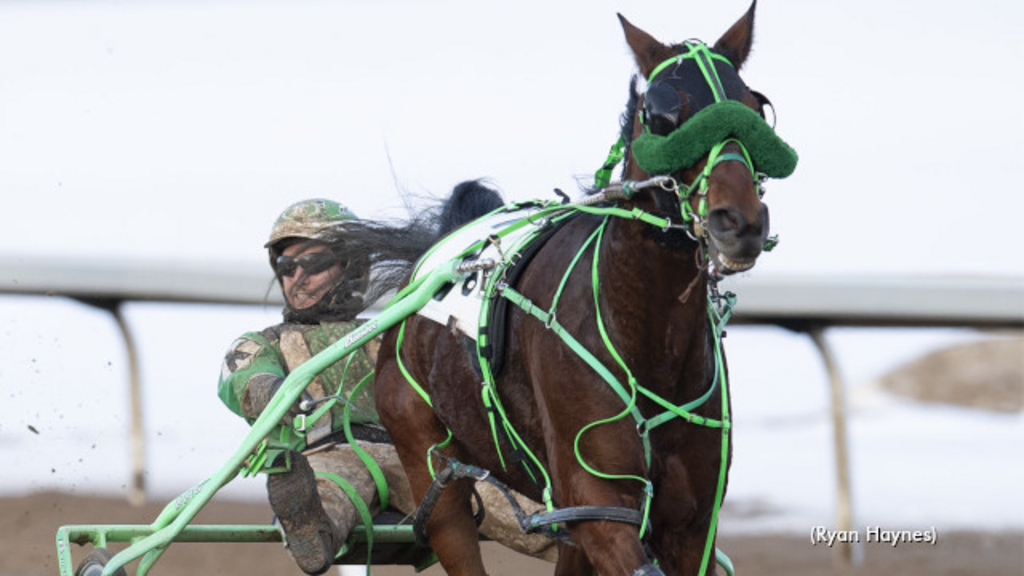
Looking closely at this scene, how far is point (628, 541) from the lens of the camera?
3.63 meters

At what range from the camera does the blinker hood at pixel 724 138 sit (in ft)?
11.1

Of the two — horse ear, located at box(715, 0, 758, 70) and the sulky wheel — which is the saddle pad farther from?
the sulky wheel

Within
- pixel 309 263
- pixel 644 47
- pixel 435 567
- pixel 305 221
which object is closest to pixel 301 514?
pixel 309 263

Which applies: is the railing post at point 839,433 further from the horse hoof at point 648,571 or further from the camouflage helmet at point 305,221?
the horse hoof at point 648,571

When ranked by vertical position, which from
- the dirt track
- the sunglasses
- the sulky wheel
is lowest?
the dirt track

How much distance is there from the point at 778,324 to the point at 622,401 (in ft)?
11.2

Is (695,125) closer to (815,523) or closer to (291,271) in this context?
(291,271)

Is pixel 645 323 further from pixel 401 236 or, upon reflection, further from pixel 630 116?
pixel 401 236

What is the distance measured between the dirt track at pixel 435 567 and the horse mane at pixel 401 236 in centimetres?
199

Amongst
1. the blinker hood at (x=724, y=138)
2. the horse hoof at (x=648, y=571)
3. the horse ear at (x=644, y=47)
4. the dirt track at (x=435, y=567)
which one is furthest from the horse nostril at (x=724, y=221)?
the dirt track at (x=435, y=567)

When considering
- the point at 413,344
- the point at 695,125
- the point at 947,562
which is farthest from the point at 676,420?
the point at 947,562

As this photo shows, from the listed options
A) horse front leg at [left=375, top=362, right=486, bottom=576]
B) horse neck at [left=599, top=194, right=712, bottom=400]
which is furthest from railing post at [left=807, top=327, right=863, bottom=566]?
horse neck at [left=599, top=194, right=712, bottom=400]

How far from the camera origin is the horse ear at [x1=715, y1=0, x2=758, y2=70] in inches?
144

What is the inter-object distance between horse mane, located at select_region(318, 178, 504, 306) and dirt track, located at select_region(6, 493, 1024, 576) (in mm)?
1988
